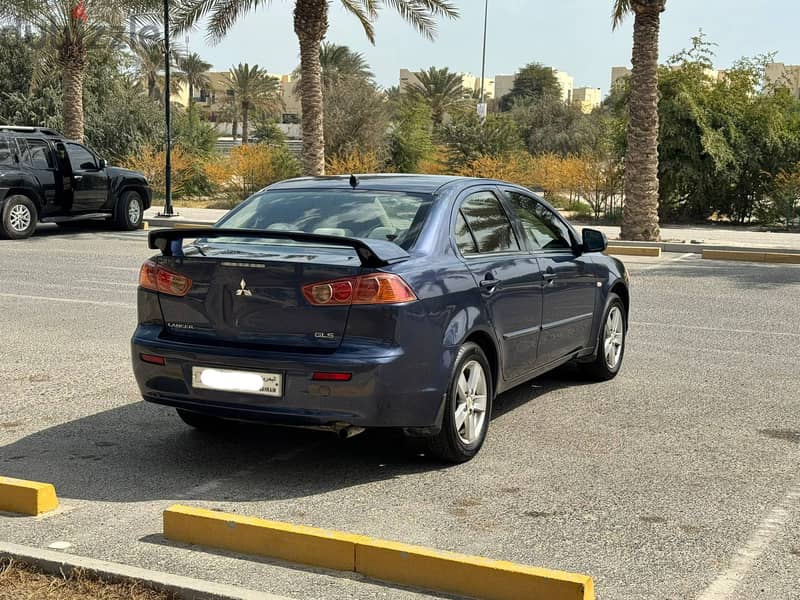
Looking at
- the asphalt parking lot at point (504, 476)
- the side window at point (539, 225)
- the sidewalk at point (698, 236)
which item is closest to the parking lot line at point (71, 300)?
the asphalt parking lot at point (504, 476)

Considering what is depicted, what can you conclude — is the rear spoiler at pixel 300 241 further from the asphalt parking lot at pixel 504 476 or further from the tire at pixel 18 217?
the tire at pixel 18 217

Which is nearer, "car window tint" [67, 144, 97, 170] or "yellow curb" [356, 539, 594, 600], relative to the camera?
"yellow curb" [356, 539, 594, 600]

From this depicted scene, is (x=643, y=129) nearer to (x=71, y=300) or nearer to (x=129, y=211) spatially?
(x=129, y=211)

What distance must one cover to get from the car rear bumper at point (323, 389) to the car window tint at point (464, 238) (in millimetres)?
911

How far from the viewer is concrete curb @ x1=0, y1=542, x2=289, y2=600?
397cm

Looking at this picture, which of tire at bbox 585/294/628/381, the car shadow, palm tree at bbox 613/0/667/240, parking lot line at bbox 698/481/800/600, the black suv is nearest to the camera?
parking lot line at bbox 698/481/800/600

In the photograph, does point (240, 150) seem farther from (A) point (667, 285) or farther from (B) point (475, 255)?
(B) point (475, 255)

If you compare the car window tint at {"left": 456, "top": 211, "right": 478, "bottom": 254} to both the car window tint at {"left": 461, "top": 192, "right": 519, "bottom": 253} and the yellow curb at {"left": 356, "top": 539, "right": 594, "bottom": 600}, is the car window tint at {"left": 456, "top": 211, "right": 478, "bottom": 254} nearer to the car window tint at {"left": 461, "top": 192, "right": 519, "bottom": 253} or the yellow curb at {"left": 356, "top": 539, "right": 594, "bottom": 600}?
the car window tint at {"left": 461, "top": 192, "right": 519, "bottom": 253}

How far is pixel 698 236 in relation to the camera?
2372 cm

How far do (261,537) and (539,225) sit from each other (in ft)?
11.9

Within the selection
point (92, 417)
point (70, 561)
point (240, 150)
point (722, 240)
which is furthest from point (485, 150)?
point (70, 561)

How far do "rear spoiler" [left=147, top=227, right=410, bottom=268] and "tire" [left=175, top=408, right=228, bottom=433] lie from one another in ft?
3.46

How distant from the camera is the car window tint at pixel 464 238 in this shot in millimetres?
6211

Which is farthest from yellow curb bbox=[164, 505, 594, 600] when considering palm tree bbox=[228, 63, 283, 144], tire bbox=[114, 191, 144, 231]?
palm tree bbox=[228, 63, 283, 144]
